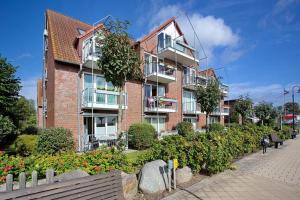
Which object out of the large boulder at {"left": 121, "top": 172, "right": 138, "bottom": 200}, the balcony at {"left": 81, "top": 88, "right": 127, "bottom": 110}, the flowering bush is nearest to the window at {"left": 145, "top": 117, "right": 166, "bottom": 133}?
the balcony at {"left": 81, "top": 88, "right": 127, "bottom": 110}

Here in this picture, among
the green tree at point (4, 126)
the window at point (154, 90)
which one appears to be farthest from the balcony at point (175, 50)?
the green tree at point (4, 126)

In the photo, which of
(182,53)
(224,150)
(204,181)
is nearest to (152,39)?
(182,53)

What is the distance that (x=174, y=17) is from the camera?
2491 centimetres

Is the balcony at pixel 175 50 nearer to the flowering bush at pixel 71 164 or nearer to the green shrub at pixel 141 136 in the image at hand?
the green shrub at pixel 141 136

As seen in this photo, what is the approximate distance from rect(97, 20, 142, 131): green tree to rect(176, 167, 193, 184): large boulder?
5.26 metres

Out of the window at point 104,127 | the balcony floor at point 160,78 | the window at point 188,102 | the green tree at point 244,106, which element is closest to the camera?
the window at point 104,127

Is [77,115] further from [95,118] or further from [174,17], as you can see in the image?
[174,17]

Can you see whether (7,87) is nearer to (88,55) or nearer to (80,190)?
(88,55)

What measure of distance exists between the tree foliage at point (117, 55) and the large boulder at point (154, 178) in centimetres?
523

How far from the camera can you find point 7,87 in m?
13.2

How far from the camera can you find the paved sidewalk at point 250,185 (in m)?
5.88

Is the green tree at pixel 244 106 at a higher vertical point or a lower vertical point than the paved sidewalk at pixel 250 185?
higher

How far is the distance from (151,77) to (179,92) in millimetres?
5279

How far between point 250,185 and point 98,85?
13522 millimetres
